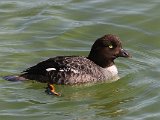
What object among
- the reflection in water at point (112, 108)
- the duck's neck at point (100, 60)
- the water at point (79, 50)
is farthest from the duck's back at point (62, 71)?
the reflection in water at point (112, 108)

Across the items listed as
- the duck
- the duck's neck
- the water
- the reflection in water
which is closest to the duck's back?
the duck

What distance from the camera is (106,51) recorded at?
1407 cm

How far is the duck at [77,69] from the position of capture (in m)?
13.5

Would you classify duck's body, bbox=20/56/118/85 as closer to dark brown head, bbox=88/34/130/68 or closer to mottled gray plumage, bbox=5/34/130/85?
mottled gray plumage, bbox=5/34/130/85

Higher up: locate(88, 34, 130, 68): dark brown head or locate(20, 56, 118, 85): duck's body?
locate(88, 34, 130, 68): dark brown head

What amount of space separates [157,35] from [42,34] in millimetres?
3101

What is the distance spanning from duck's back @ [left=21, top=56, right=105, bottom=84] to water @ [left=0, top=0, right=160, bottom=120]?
178 millimetres

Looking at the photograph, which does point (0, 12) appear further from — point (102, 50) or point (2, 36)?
point (102, 50)

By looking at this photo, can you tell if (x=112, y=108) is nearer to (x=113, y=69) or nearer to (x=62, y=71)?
(x=62, y=71)

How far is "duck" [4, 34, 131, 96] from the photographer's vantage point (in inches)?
533

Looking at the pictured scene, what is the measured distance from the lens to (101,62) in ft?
46.9

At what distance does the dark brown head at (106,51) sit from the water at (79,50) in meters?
0.55

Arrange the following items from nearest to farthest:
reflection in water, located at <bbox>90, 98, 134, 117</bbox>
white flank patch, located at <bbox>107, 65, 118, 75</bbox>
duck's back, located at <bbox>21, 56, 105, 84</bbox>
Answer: reflection in water, located at <bbox>90, 98, 134, 117</bbox>, duck's back, located at <bbox>21, 56, 105, 84</bbox>, white flank patch, located at <bbox>107, 65, 118, 75</bbox>

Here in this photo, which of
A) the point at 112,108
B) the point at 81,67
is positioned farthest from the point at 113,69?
the point at 112,108
